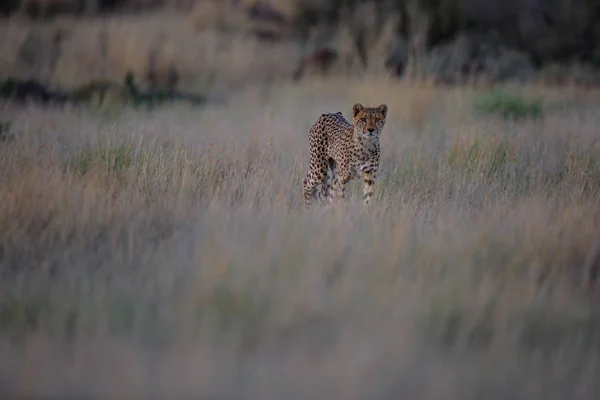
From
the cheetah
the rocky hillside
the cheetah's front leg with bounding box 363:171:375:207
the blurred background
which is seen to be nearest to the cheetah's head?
the cheetah

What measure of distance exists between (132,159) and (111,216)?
193 centimetres

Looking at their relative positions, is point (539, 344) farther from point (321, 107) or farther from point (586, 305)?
point (321, 107)

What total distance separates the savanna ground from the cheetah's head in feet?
1.65

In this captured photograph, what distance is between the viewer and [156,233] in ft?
15.4

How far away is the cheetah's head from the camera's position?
600 centimetres

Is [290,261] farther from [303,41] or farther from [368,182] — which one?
[303,41]

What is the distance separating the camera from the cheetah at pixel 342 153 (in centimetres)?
611

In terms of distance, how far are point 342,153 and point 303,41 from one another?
12.6 metres

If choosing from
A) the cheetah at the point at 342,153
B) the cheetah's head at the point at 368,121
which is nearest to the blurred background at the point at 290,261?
the cheetah at the point at 342,153

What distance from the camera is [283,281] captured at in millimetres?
3863

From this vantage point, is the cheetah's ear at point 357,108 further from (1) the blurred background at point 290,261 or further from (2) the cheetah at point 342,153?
(1) the blurred background at point 290,261

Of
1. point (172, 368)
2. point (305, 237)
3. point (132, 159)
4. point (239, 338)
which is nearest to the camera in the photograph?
point (172, 368)

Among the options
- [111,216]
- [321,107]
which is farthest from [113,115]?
[111,216]

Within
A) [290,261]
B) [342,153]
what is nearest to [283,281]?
[290,261]
